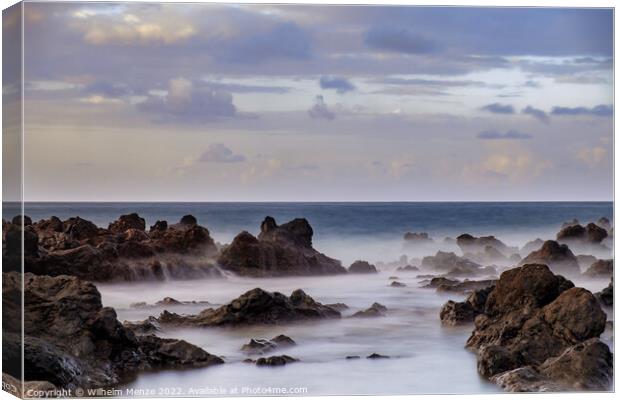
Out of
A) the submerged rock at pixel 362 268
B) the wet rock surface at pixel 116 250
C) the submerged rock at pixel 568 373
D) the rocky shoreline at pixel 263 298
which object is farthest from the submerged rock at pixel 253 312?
the submerged rock at pixel 568 373

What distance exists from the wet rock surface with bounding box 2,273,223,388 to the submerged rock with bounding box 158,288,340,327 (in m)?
0.27

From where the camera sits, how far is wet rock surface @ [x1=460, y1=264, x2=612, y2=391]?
37.8ft

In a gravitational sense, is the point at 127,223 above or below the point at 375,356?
above

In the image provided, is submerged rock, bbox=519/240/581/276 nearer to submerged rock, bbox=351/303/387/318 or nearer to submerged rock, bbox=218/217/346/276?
submerged rock, bbox=351/303/387/318

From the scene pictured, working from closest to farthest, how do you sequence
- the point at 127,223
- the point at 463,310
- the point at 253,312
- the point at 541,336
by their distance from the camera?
the point at 541,336, the point at 253,312, the point at 127,223, the point at 463,310

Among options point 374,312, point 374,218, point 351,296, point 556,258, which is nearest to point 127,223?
point 351,296

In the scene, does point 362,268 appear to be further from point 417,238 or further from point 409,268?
point 417,238

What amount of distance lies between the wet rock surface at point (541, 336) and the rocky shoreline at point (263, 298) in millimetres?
11

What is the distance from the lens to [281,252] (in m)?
12.0

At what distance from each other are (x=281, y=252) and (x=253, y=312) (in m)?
0.66

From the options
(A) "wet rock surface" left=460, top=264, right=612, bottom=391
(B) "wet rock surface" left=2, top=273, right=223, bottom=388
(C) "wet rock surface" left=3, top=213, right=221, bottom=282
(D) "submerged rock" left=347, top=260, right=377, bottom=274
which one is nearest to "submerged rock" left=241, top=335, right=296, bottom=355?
(B) "wet rock surface" left=2, top=273, right=223, bottom=388

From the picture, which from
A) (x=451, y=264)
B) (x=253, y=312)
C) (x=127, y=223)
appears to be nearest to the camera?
(x=253, y=312)

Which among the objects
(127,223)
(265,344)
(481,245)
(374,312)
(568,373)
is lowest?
(568,373)

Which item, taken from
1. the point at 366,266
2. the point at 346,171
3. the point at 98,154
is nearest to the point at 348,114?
the point at 346,171
